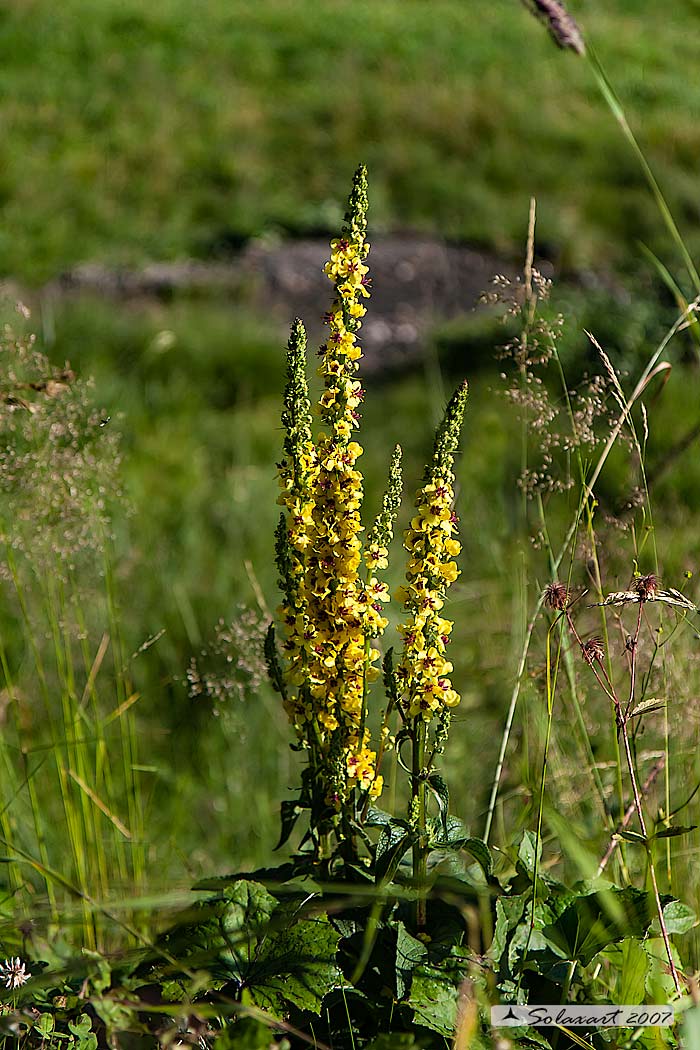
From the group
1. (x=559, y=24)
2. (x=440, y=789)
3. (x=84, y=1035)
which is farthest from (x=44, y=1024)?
(x=559, y=24)

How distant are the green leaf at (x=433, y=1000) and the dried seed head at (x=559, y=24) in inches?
43.5

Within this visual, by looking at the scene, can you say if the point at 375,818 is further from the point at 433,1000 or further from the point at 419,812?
the point at 433,1000

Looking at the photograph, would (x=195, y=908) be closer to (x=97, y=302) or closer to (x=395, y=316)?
(x=97, y=302)

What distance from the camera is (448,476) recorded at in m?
1.18

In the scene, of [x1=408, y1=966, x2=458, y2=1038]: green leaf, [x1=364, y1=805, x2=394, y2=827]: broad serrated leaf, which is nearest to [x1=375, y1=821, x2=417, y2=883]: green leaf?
[x1=364, y1=805, x2=394, y2=827]: broad serrated leaf

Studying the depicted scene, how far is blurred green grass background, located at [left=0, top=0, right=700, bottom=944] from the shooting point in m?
2.82

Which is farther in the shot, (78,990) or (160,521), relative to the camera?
(160,521)

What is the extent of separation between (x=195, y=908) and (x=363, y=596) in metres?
0.44

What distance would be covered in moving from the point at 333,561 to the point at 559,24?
73cm

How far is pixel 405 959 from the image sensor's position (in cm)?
120

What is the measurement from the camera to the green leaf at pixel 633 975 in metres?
1.19

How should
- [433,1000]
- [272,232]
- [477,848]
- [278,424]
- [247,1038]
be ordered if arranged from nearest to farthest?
1. [247,1038]
2. [433,1000]
3. [477,848]
4. [278,424]
5. [272,232]

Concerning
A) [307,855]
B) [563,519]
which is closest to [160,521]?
[563,519]

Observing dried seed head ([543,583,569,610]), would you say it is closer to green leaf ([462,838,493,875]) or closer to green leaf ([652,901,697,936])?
green leaf ([462,838,493,875])
